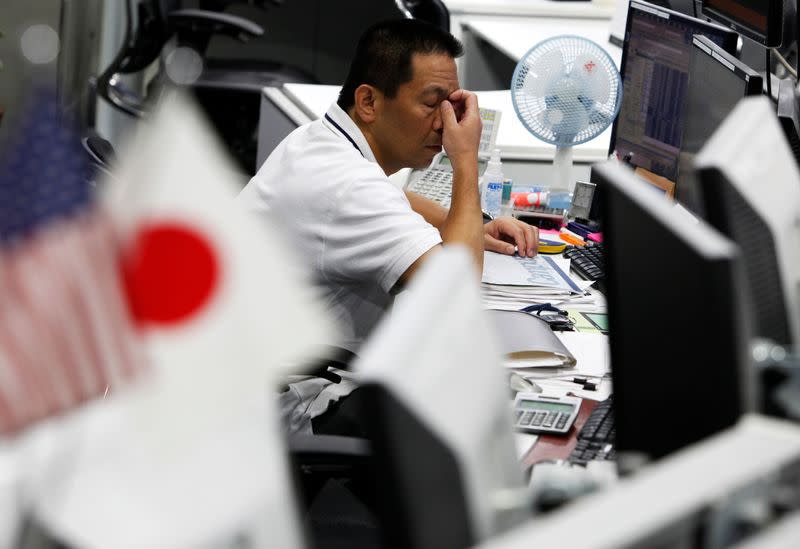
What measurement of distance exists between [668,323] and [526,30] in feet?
13.2

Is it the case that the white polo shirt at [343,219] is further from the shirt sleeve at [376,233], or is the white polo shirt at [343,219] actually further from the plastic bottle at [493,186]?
the plastic bottle at [493,186]

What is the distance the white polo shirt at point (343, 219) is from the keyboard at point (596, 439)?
1.48 ft

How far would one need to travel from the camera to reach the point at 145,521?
2.00ft

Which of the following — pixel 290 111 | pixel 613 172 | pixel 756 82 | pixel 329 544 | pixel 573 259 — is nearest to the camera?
pixel 613 172

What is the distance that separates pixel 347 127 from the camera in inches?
85.7

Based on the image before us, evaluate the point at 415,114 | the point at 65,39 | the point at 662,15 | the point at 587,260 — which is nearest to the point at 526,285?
the point at 587,260

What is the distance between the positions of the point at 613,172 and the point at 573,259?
1475 millimetres

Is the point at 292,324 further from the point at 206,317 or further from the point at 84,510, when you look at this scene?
the point at 84,510

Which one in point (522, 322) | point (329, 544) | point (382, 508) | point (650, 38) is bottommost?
point (329, 544)

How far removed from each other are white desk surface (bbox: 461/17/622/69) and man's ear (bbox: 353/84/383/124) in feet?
6.99

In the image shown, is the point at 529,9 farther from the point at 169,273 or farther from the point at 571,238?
the point at 169,273

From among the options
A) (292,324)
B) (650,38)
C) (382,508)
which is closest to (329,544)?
(382,508)

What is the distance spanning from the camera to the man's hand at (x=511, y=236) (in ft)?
8.30

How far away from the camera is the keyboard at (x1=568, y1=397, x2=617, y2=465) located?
1.57 m
